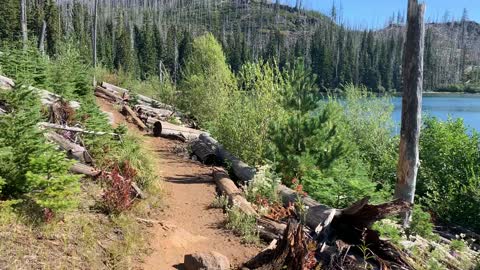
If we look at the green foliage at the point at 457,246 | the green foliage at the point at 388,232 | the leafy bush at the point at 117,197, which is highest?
the leafy bush at the point at 117,197

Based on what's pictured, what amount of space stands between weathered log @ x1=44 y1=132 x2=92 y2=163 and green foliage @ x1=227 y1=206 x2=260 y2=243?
8.03 feet

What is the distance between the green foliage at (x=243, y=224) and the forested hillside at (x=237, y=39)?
819cm

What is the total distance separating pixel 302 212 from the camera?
22.5 ft

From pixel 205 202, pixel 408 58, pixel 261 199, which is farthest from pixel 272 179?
pixel 408 58

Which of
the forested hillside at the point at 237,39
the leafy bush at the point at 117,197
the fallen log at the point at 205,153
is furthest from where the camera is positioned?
the forested hillside at the point at 237,39

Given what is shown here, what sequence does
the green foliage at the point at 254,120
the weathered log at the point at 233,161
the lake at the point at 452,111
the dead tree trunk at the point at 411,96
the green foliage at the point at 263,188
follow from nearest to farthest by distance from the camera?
the dead tree trunk at the point at 411,96
the green foliage at the point at 263,188
the weathered log at the point at 233,161
the green foliage at the point at 254,120
the lake at the point at 452,111

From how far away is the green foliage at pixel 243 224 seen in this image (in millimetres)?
6395

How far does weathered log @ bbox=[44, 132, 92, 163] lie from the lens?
7137mm

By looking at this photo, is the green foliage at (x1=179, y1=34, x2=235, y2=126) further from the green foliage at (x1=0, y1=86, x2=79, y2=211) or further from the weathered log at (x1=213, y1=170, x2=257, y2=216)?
the green foliage at (x1=0, y1=86, x2=79, y2=211)

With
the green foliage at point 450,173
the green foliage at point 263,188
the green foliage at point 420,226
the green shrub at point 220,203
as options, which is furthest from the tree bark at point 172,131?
the green foliage at point 420,226

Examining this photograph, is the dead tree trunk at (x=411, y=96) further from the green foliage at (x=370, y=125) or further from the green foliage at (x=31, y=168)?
the green foliage at (x=370, y=125)

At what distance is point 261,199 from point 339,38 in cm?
12659

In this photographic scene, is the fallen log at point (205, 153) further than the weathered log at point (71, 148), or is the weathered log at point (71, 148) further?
the fallen log at point (205, 153)

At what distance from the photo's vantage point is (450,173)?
1238cm
